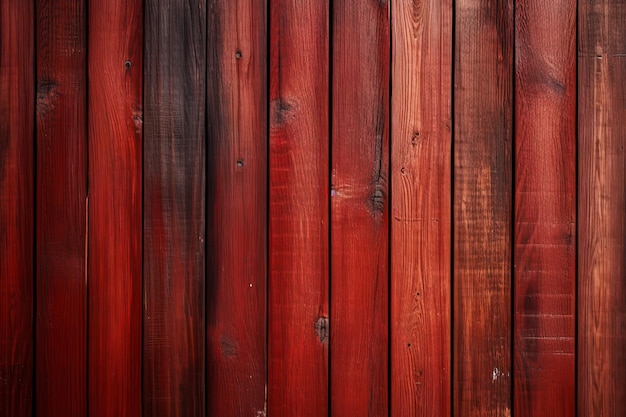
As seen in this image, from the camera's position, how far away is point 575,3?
1322 mm

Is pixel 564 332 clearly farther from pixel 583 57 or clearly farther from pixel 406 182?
pixel 583 57

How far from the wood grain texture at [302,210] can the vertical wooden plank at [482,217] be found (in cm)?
33

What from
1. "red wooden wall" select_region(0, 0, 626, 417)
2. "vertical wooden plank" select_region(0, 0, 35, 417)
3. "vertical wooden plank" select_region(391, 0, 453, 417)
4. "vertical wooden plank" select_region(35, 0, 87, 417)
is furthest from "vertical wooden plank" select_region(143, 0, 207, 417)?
"vertical wooden plank" select_region(391, 0, 453, 417)

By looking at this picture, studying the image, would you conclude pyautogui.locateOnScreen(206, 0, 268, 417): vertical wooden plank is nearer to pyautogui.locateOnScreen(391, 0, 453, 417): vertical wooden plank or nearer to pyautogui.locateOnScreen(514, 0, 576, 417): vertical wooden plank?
pyautogui.locateOnScreen(391, 0, 453, 417): vertical wooden plank

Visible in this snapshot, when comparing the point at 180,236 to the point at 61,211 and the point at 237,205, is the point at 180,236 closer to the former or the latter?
the point at 237,205

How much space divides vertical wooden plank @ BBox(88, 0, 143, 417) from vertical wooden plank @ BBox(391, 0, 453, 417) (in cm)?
64

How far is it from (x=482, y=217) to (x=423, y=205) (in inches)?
5.8

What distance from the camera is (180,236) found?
52.2 inches

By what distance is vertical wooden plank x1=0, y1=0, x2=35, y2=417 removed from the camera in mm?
1334

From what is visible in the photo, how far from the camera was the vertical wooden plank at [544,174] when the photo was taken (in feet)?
4.34

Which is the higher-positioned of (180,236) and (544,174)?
(544,174)

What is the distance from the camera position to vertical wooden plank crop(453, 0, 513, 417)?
4.33ft

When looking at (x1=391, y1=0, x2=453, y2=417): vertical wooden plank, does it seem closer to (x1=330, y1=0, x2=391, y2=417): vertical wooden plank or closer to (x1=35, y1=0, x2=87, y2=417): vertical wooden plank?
(x1=330, y1=0, x2=391, y2=417): vertical wooden plank

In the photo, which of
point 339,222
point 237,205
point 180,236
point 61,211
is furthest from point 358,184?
point 61,211
